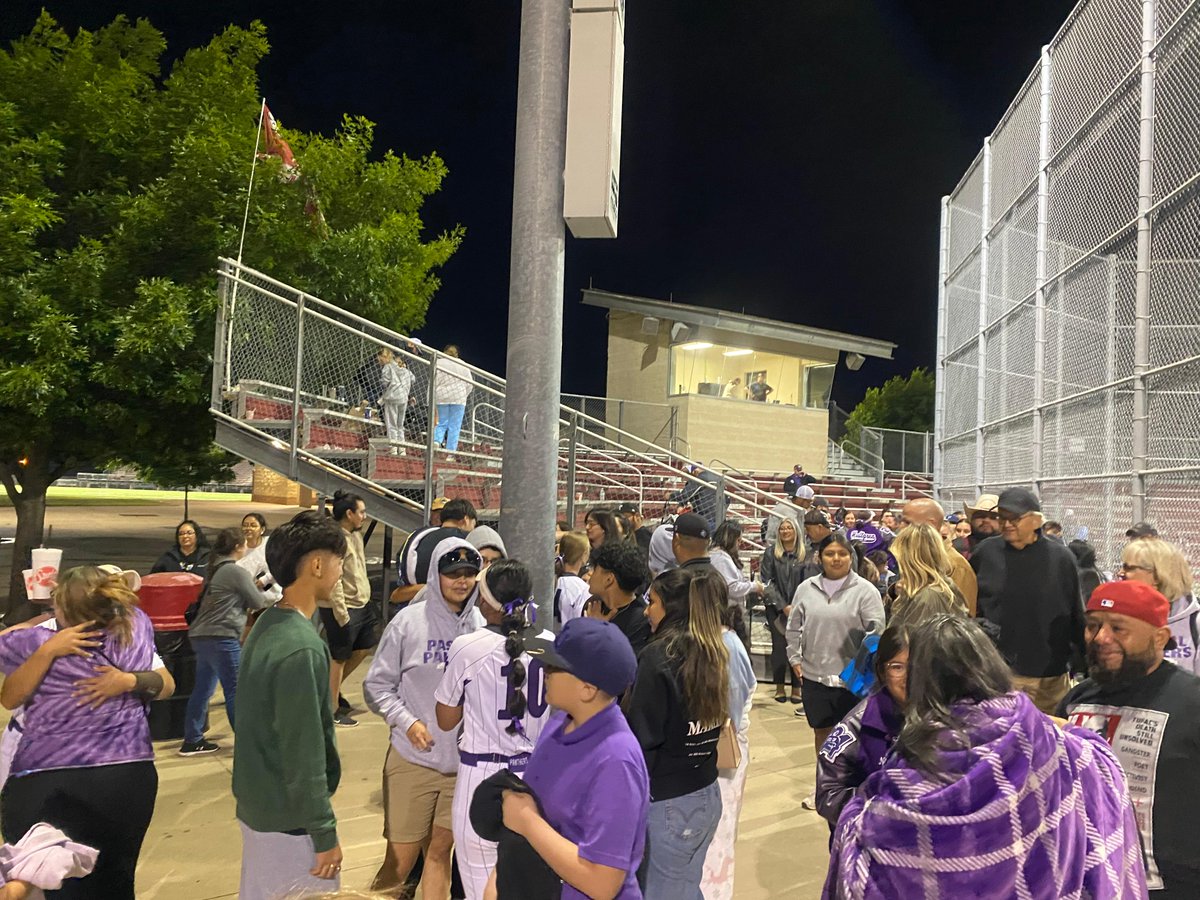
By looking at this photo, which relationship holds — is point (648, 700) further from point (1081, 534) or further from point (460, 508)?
point (1081, 534)

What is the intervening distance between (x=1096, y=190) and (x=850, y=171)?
173 ft

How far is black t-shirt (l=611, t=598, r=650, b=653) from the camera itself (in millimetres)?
4535

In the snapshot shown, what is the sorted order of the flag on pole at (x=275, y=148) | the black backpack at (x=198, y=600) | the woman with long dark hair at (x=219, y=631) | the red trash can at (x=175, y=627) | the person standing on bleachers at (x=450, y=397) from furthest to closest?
the flag on pole at (x=275, y=148) < the person standing on bleachers at (x=450, y=397) < the red trash can at (x=175, y=627) < the black backpack at (x=198, y=600) < the woman with long dark hair at (x=219, y=631)

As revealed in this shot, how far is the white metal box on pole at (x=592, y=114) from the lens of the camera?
3992 millimetres

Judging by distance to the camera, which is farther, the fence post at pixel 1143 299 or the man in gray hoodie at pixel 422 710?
the fence post at pixel 1143 299

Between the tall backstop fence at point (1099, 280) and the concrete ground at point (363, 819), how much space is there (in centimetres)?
302

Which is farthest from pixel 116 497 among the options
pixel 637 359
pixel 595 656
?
pixel 595 656

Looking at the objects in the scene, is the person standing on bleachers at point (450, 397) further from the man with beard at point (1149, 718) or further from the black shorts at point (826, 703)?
the man with beard at point (1149, 718)

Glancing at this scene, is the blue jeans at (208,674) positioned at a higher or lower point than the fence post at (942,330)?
lower

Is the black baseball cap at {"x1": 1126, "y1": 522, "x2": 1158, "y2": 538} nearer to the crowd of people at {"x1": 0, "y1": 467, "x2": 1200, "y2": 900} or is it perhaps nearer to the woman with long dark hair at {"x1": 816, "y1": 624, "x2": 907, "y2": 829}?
the crowd of people at {"x1": 0, "y1": 467, "x2": 1200, "y2": 900}

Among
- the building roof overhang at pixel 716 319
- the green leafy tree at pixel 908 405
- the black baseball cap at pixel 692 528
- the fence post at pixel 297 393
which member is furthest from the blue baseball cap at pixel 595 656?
the green leafy tree at pixel 908 405

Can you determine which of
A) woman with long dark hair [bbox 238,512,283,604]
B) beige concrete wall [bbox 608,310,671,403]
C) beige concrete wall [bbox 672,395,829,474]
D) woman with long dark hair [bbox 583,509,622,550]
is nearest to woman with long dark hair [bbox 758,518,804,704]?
woman with long dark hair [bbox 583,509,622,550]

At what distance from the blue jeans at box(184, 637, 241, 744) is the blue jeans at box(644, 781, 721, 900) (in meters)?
4.72

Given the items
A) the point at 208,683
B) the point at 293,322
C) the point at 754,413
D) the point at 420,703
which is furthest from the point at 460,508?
the point at 754,413
